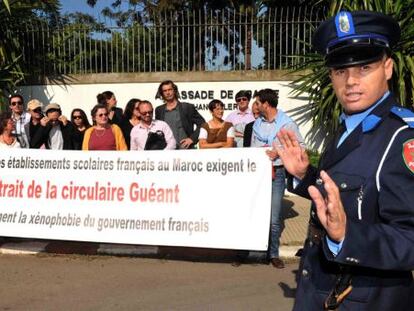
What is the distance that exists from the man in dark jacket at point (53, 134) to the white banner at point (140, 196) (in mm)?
792

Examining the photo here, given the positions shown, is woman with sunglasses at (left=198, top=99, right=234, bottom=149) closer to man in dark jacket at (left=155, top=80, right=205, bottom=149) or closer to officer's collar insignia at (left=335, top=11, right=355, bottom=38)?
man in dark jacket at (left=155, top=80, right=205, bottom=149)

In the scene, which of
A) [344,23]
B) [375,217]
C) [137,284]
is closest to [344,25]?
[344,23]

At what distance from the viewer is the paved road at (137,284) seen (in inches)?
189

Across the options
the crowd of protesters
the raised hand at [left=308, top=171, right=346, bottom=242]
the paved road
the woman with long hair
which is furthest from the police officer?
the woman with long hair

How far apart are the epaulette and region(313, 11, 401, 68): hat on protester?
0.52 feet

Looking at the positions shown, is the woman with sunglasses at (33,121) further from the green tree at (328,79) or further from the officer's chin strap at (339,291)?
the officer's chin strap at (339,291)

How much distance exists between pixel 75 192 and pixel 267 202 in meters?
2.27

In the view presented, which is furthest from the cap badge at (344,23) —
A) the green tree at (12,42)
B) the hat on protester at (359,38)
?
the green tree at (12,42)

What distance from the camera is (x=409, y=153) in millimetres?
1490

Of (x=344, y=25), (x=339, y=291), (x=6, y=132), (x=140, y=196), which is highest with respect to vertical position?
(x=344, y=25)

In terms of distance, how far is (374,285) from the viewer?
5.12ft

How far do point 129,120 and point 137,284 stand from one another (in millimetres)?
3200

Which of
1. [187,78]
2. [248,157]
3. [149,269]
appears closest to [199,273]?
[149,269]

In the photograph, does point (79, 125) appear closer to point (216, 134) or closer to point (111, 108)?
point (111, 108)
